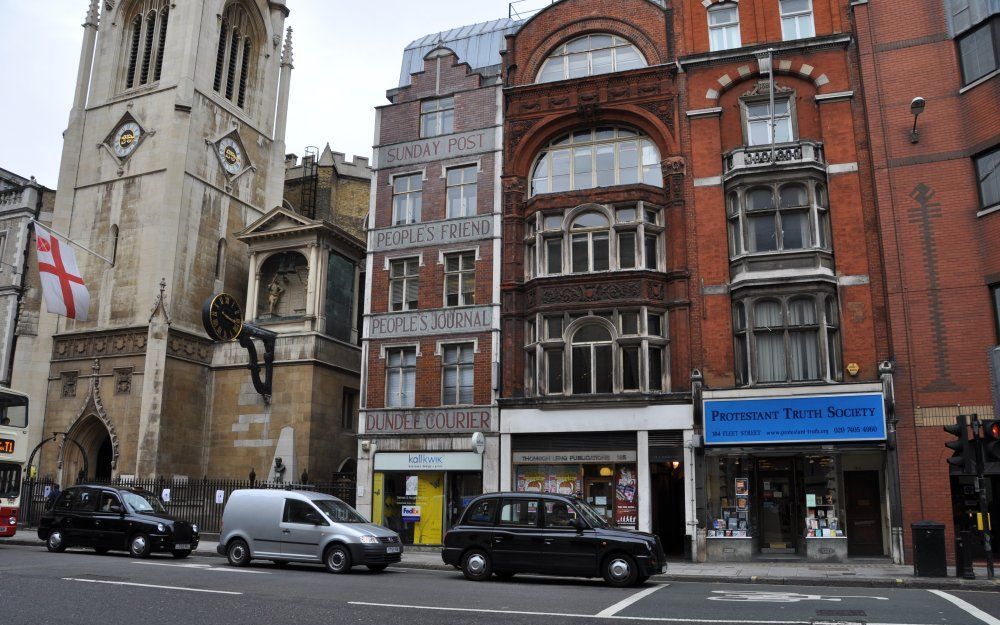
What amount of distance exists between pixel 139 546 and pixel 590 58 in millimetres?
19561

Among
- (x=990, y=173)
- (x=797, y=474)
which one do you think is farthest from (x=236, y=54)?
(x=990, y=173)

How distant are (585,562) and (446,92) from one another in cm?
1810

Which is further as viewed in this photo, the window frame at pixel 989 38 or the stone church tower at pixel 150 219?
the stone church tower at pixel 150 219

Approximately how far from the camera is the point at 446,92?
91.8ft

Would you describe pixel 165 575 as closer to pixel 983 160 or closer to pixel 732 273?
pixel 732 273

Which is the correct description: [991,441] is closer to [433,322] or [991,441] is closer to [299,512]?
[299,512]

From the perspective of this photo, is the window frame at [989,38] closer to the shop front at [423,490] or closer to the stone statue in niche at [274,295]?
the shop front at [423,490]

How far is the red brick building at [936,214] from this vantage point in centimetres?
2044

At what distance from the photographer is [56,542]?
1997 centimetres

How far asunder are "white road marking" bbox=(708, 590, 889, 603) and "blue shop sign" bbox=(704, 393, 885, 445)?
7841mm

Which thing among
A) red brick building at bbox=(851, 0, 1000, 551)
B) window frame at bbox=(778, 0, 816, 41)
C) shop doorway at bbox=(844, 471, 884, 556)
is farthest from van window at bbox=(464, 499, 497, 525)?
window frame at bbox=(778, 0, 816, 41)

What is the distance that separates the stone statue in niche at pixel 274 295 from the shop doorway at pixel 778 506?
20266mm

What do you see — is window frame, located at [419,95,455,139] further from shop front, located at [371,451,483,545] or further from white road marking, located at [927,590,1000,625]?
white road marking, located at [927,590,1000,625]

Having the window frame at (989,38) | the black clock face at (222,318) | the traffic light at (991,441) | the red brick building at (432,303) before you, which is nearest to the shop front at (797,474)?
the traffic light at (991,441)
